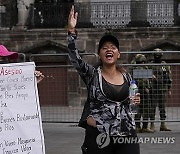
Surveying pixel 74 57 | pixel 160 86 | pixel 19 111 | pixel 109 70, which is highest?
pixel 74 57

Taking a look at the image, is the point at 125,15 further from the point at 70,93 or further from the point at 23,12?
the point at 70,93

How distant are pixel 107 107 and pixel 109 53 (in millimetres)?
560

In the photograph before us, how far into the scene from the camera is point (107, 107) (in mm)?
5461

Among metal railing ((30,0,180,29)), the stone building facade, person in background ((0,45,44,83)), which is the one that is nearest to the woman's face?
person in background ((0,45,44,83))

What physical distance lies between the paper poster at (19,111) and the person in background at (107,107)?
2.21ft

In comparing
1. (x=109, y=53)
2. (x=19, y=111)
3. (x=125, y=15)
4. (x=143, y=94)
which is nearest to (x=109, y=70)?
(x=109, y=53)

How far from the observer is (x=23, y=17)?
23344mm

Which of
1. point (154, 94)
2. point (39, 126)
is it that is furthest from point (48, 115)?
A: point (39, 126)

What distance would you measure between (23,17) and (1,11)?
1143 millimetres

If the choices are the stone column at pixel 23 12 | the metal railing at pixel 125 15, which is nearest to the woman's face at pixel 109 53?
the metal railing at pixel 125 15

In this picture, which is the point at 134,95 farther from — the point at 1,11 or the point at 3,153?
the point at 1,11

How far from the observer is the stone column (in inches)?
909

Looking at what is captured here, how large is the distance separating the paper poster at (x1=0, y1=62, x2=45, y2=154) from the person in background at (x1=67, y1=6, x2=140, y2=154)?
67 cm

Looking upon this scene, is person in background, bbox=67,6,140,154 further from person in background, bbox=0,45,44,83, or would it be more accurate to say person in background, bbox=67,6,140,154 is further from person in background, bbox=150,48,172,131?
person in background, bbox=150,48,172,131
